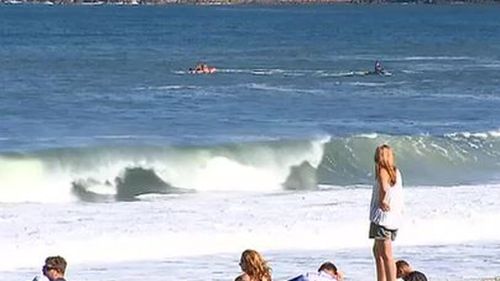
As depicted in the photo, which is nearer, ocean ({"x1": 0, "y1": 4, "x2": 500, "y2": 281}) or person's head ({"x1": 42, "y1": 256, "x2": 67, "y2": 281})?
person's head ({"x1": 42, "y1": 256, "x2": 67, "y2": 281})

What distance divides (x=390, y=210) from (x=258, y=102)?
38337 millimetres

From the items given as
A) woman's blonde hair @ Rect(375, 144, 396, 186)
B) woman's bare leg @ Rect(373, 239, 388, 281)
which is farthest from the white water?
woman's blonde hair @ Rect(375, 144, 396, 186)

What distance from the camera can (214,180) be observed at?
3300cm

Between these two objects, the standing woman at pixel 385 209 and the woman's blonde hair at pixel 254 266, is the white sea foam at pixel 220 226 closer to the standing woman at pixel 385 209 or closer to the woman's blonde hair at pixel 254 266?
the standing woman at pixel 385 209

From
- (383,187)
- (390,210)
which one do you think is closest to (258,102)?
(390,210)

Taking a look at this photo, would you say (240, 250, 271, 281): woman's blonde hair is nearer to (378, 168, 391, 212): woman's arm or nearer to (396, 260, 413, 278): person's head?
(378, 168, 391, 212): woman's arm

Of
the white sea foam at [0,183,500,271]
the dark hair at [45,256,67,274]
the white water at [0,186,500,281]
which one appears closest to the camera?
the dark hair at [45,256,67,274]

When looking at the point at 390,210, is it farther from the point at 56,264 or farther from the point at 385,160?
the point at 56,264

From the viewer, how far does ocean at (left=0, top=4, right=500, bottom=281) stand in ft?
70.3

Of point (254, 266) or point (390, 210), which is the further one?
point (390, 210)

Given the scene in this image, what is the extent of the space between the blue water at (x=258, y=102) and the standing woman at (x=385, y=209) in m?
18.1

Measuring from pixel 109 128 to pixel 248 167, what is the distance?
823cm

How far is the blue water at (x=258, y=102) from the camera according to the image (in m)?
37.1

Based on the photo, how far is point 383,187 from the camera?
1440 centimetres
